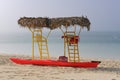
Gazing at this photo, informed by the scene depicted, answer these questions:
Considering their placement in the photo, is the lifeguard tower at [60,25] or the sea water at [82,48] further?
the sea water at [82,48]

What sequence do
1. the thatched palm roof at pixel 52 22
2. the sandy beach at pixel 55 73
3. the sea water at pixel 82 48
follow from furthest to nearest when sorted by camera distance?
1. the sea water at pixel 82 48
2. the thatched palm roof at pixel 52 22
3. the sandy beach at pixel 55 73

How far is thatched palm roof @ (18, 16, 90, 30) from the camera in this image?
17.2m

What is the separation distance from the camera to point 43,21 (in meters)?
18.0

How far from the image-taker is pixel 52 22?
18.0 m

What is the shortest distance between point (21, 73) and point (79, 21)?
3.65 m

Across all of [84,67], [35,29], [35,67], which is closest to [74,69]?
[84,67]

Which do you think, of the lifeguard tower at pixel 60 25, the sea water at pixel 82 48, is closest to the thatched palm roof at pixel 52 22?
the lifeguard tower at pixel 60 25

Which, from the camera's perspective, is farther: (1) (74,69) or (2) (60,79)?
(1) (74,69)

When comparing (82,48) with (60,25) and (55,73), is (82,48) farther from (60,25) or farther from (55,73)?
(55,73)

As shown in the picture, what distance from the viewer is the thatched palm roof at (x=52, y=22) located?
679 inches

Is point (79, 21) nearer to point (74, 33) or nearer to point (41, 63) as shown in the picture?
point (74, 33)

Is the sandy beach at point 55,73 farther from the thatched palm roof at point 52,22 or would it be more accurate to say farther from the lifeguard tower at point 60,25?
the thatched palm roof at point 52,22

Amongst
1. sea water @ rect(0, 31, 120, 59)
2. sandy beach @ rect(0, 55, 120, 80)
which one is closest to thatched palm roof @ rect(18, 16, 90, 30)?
sandy beach @ rect(0, 55, 120, 80)

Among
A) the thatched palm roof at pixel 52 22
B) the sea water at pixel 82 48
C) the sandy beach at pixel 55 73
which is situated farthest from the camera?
the sea water at pixel 82 48
